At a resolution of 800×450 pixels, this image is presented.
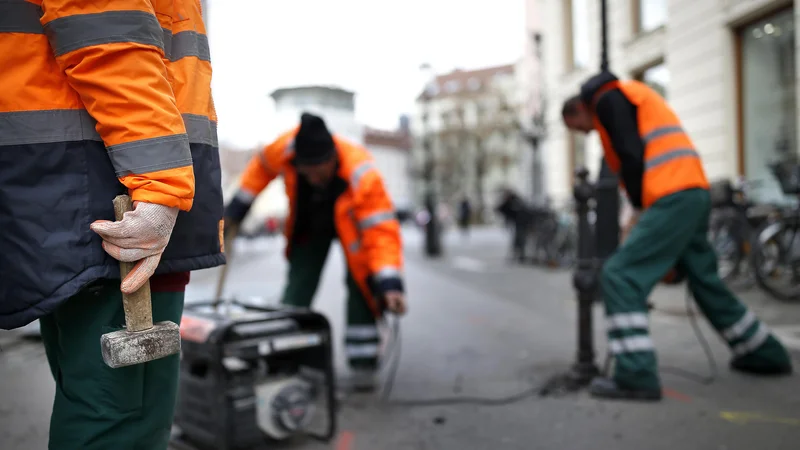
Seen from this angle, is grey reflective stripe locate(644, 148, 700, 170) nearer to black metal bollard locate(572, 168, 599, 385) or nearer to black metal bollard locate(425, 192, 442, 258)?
black metal bollard locate(572, 168, 599, 385)

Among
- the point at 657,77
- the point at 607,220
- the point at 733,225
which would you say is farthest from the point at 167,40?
the point at 657,77

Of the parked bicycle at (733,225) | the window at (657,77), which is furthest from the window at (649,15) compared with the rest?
the parked bicycle at (733,225)

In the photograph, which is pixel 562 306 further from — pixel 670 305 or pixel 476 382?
pixel 476 382

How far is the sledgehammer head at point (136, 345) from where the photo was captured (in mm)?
1384

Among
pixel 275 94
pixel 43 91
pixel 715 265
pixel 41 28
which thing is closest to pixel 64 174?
pixel 43 91

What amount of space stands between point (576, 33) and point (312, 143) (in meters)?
14.4

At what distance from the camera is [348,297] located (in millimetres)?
4113

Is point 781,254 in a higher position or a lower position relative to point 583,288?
lower

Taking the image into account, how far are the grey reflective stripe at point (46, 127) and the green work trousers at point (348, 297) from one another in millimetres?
2648

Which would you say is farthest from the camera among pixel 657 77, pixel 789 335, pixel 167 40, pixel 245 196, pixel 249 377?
pixel 657 77

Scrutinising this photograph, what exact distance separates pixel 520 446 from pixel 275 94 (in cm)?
754

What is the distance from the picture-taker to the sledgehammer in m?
1.39

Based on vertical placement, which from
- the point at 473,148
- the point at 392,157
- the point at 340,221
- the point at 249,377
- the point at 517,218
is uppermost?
the point at 392,157

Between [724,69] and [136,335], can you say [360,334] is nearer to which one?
[136,335]
